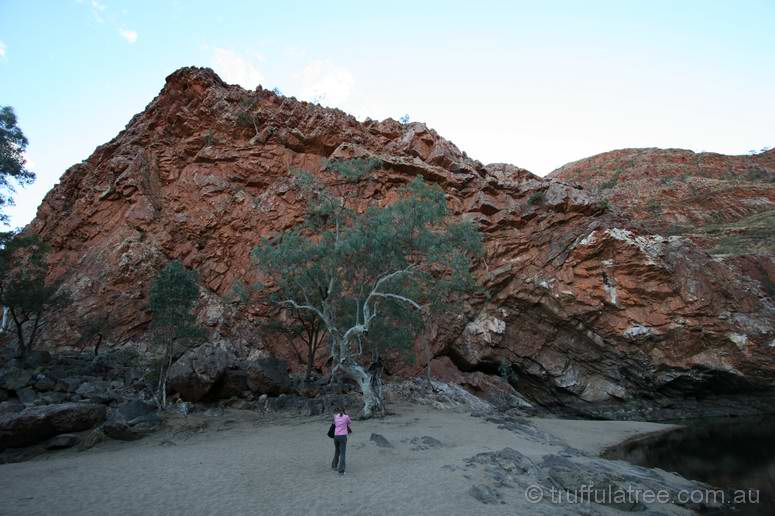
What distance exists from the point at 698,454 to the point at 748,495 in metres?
7.21

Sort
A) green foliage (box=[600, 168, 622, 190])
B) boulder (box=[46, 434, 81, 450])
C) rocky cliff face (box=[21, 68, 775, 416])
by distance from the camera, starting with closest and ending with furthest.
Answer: boulder (box=[46, 434, 81, 450])
rocky cliff face (box=[21, 68, 775, 416])
green foliage (box=[600, 168, 622, 190])

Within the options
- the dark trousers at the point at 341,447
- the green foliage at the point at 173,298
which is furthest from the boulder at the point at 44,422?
the dark trousers at the point at 341,447

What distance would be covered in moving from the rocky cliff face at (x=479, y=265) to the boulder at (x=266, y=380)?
8.91 m

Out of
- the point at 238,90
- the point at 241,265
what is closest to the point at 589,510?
the point at 241,265

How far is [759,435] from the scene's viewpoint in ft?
71.1

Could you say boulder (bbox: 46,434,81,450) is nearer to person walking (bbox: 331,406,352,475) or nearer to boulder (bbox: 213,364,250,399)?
boulder (bbox: 213,364,250,399)

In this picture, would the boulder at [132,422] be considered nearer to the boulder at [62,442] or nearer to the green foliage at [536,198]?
the boulder at [62,442]

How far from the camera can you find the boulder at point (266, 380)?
69.5 feet

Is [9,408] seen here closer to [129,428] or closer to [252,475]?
[129,428]

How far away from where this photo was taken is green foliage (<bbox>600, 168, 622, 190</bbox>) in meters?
59.4

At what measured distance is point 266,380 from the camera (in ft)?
70.2

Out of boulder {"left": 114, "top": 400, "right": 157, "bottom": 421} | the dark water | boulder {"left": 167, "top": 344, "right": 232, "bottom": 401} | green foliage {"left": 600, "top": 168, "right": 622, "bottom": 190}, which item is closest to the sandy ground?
boulder {"left": 114, "top": 400, "right": 157, "bottom": 421}

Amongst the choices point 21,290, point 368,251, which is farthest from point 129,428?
point 21,290

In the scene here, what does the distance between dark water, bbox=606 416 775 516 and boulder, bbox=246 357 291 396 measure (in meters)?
15.9
